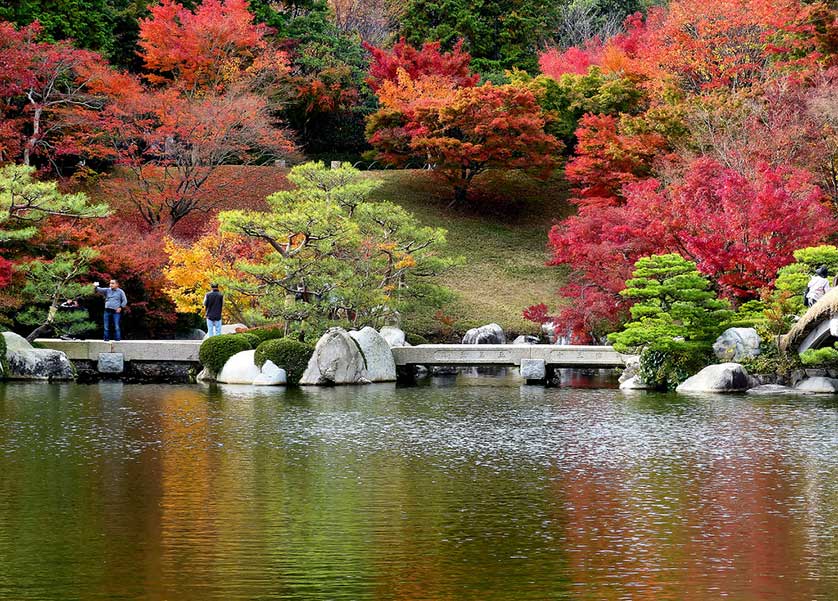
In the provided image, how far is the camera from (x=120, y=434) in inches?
632

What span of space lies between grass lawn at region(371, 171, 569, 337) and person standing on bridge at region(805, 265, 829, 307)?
11.7 m

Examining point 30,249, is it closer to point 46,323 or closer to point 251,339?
point 46,323

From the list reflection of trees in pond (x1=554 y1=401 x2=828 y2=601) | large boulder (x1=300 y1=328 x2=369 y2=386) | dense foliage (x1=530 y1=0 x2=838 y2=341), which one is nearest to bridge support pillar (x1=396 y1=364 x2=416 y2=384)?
large boulder (x1=300 y1=328 x2=369 y2=386)

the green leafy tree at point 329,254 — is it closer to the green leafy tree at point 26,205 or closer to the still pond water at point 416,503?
the green leafy tree at point 26,205

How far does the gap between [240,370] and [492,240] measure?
1755 centimetres

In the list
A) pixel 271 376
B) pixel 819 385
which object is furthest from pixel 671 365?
pixel 271 376

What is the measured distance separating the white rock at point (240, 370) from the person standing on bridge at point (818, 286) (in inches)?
413

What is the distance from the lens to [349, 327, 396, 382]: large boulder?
982 inches

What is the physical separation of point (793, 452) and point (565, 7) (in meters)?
42.5

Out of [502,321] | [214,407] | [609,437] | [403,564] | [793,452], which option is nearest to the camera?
[403,564]

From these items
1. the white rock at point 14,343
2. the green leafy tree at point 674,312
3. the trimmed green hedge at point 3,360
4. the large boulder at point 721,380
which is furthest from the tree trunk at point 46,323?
the large boulder at point 721,380

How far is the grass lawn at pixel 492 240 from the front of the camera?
35.2 meters

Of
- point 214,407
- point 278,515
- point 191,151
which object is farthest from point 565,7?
point 278,515

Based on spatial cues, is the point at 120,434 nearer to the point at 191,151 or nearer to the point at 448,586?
the point at 448,586
